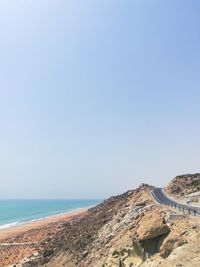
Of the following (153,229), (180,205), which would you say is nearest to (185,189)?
(180,205)

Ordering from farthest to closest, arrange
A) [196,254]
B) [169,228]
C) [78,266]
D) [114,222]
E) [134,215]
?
[114,222] < [134,215] < [78,266] < [169,228] < [196,254]

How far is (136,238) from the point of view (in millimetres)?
27406

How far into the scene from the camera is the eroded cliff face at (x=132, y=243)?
2253cm

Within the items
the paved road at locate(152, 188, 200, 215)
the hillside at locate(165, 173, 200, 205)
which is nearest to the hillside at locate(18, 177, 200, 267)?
the paved road at locate(152, 188, 200, 215)

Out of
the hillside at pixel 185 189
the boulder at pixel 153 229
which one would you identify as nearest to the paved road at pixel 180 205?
the hillside at pixel 185 189

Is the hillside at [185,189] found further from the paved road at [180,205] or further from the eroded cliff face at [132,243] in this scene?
the eroded cliff face at [132,243]

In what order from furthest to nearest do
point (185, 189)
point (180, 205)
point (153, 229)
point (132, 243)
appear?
point (185, 189) → point (180, 205) → point (132, 243) → point (153, 229)

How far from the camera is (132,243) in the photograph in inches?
1112

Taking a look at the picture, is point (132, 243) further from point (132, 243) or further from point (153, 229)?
point (153, 229)

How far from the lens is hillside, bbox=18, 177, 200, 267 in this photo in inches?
886

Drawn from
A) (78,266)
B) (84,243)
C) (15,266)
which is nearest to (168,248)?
(78,266)

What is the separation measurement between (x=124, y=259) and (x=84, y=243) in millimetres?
11915

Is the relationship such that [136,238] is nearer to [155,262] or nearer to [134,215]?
[155,262]

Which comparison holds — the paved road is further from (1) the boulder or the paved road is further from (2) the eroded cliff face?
(1) the boulder
